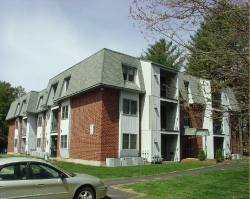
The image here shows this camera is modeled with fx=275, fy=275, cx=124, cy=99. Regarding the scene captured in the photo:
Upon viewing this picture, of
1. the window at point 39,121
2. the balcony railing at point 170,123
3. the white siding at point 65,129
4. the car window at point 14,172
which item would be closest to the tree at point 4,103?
the window at point 39,121

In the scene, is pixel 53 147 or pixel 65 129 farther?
pixel 53 147

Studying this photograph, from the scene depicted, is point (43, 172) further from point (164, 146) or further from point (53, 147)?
point (53, 147)

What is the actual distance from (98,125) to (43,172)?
13465 mm

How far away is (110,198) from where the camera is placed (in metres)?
9.80

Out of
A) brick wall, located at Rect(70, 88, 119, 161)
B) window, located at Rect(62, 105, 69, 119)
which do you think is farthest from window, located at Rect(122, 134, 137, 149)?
window, located at Rect(62, 105, 69, 119)

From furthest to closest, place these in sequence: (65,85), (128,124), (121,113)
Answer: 1. (65,85)
2. (128,124)
3. (121,113)

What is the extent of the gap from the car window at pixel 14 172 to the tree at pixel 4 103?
5191cm

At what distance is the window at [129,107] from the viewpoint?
2310cm

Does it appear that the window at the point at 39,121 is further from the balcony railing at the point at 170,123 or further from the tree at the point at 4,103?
the tree at the point at 4,103

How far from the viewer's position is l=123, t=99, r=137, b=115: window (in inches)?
909

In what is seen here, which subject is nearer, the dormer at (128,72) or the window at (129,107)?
the window at (129,107)

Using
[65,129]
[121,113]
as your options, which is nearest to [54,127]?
[65,129]

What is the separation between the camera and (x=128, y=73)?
2416 centimetres

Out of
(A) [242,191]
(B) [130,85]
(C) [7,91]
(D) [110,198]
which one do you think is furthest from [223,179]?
(C) [7,91]
